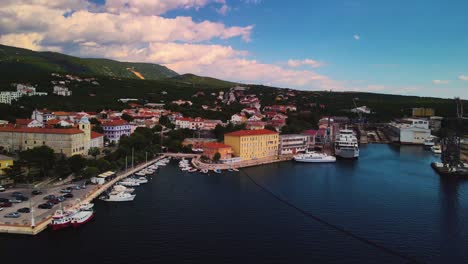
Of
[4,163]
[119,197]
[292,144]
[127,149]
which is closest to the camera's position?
[119,197]

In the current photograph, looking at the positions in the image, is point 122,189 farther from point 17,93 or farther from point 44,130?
point 17,93

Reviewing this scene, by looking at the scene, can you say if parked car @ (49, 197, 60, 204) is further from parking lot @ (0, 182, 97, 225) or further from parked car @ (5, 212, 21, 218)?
parked car @ (5, 212, 21, 218)

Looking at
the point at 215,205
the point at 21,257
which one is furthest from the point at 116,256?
the point at 215,205

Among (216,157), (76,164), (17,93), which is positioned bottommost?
(216,157)

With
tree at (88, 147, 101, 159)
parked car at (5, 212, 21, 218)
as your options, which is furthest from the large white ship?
parked car at (5, 212, 21, 218)

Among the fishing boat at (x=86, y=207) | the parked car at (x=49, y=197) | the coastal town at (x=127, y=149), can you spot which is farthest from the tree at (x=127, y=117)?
the fishing boat at (x=86, y=207)

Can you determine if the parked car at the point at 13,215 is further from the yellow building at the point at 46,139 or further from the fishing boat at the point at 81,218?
the yellow building at the point at 46,139

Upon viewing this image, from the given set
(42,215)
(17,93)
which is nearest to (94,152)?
(42,215)
